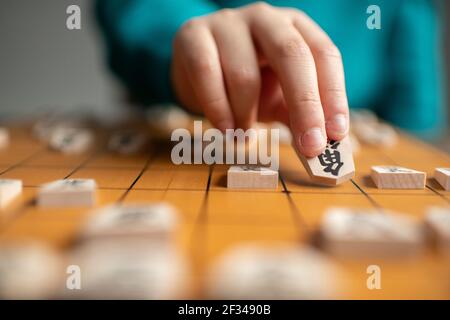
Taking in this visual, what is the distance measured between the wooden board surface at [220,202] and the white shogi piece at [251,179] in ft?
0.05

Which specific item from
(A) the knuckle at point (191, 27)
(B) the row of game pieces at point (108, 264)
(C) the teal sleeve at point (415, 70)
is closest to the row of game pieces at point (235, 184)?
(B) the row of game pieces at point (108, 264)

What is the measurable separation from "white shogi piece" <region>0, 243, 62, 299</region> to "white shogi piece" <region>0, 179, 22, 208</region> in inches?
6.8

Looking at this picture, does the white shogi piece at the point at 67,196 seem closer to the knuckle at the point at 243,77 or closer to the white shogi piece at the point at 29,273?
the white shogi piece at the point at 29,273

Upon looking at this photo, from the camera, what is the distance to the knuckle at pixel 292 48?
84 cm

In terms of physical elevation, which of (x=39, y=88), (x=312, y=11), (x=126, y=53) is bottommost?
(x=39, y=88)

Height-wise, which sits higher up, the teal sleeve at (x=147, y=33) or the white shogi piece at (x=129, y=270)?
the teal sleeve at (x=147, y=33)

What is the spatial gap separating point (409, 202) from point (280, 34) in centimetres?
39

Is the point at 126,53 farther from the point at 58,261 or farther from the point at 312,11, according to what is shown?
the point at 58,261

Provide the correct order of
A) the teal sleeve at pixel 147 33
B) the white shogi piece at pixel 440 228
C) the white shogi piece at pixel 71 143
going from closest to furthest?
the white shogi piece at pixel 440 228 < the white shogi piece at pixel 71 143 < the teal sleeve at pixel 147 33

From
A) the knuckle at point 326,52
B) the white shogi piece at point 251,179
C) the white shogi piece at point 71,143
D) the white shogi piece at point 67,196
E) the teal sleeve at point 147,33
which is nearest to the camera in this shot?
the white shogi piece at point 67,196

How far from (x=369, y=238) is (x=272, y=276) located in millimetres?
133

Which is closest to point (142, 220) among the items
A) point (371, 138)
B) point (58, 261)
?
point (58, 261)

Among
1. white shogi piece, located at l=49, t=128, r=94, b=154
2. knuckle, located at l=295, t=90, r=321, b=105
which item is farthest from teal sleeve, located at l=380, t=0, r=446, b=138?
white shogi piece, located at l=49, t=128, r=94, b=154

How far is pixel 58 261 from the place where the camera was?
469 mm
